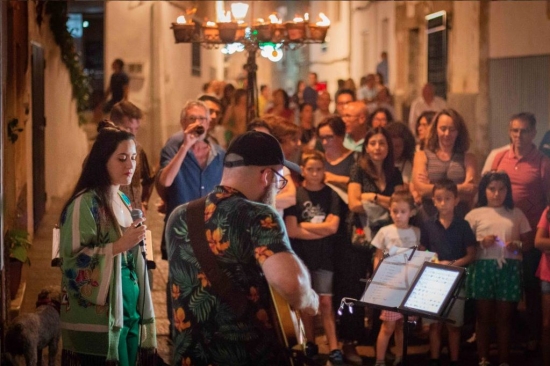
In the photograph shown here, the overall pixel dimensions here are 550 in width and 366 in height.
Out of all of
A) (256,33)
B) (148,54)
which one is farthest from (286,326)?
(148,54)

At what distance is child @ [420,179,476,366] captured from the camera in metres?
7.65

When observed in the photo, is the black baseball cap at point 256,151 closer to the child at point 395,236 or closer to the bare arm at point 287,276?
the bare arm at point 287,276

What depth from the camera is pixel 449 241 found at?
7.66m

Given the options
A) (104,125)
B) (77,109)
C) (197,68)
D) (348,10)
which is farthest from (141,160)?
(348,10)

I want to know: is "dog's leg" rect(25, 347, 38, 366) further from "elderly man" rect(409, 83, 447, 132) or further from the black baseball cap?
"elderly man" rect(409, 83, 447, 132)

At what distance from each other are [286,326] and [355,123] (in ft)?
19.3

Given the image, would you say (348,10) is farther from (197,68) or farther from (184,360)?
(184,360)

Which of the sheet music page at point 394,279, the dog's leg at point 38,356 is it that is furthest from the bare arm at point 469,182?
the dog's leg at point 38,356

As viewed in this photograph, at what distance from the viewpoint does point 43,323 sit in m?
6.25

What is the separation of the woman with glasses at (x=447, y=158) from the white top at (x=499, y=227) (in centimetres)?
60

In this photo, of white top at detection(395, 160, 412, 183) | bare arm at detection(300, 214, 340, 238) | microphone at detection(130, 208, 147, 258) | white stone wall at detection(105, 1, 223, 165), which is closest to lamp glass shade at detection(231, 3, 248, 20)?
white top at detection(395, 160, 412, 183)

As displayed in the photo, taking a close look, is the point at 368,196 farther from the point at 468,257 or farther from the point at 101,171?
the point at 101,171

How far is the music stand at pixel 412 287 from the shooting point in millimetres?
5465

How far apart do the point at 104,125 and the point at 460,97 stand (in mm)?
12870
